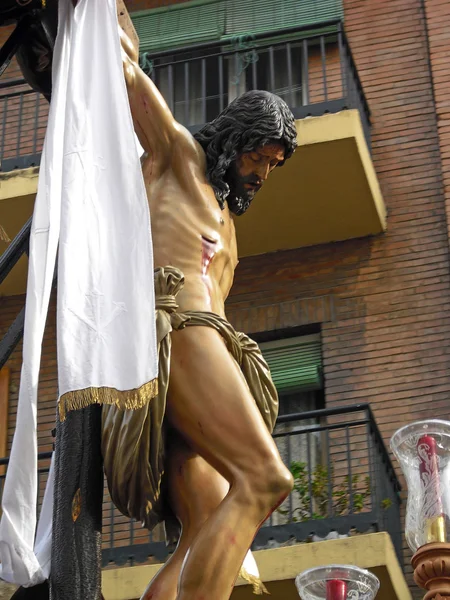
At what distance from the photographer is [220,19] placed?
13852mm

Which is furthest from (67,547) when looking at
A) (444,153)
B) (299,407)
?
(444,153)

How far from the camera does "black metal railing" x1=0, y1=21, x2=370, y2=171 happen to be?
12.7 metres

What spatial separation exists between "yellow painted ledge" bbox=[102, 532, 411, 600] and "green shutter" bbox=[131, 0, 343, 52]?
5.01 meters

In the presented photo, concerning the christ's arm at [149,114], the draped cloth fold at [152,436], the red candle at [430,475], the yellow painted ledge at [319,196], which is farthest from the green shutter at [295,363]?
the draped cloth fold at [152,436]

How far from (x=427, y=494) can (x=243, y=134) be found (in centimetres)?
198

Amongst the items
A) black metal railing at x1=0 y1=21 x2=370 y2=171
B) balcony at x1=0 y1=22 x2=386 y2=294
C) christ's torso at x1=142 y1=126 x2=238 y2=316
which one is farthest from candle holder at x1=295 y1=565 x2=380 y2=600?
black metal railing at x1=0 y1=21 x2=370 y2=171

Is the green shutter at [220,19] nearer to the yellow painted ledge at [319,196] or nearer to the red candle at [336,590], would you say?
the yellow painted ledge at [319,196]

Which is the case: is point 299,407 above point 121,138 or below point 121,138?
above

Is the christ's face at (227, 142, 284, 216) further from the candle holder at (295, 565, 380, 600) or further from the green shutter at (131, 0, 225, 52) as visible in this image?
the green shutter at (131, 0, 225, 52)

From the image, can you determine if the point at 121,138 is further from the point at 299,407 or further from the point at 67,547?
the point at 299,407

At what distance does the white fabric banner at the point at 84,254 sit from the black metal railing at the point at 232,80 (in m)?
7.17

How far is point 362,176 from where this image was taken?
12.2m

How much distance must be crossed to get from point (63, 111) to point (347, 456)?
6160 mm

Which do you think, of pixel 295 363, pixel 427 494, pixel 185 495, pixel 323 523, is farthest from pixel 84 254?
pixel 295 363
